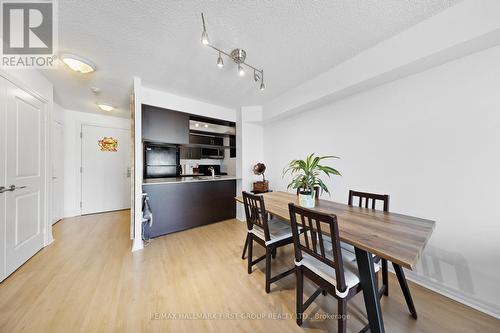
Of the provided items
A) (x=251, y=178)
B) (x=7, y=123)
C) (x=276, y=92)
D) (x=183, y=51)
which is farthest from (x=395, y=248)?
(x=7, y=123)

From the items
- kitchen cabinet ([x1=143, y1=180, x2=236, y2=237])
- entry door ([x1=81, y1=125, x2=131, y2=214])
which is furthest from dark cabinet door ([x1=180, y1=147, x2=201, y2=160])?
entry door ([x1=81, y1=125, x2=131, y2=214])

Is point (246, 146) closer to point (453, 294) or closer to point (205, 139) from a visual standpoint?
point (205, 139)

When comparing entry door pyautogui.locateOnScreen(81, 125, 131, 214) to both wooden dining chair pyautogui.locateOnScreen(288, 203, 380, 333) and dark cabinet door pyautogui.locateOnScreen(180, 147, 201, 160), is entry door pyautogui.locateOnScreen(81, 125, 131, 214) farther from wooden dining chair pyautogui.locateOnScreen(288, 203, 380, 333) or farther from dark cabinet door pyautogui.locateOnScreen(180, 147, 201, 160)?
wooden dining chair pyautogui.locateOnScreen(288, 203, 380, 333)

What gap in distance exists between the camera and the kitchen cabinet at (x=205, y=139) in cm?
366

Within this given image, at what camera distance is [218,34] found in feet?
5.13

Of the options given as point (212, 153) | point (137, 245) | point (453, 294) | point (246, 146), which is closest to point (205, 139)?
point (212, 153)

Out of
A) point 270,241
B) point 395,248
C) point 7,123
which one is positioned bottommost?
point 270,241

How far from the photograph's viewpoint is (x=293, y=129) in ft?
10.3

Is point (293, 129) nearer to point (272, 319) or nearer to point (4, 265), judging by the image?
point (272, 319)

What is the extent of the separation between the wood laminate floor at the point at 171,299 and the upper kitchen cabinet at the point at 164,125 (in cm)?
176

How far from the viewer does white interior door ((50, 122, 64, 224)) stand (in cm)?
321

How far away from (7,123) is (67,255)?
1671 mm

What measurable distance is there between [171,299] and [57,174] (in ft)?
12.2

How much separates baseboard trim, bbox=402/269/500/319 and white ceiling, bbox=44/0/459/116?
2409 millimetres
